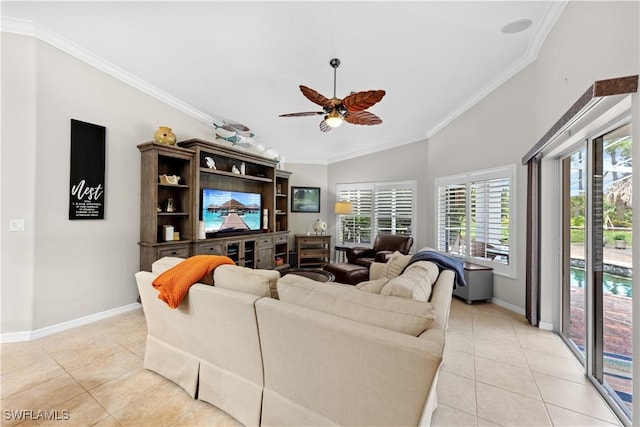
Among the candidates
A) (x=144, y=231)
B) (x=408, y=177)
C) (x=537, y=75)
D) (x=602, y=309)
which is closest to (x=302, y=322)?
(x=602, y=309)

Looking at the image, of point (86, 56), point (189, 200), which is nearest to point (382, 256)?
point (189, 200)

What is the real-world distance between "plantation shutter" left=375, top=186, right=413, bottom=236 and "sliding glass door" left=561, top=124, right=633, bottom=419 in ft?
10.8

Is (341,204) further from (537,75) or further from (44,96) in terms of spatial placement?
(44,96)

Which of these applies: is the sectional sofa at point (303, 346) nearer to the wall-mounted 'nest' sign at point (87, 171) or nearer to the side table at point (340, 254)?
the wall-mounted 'nest' sign at point (87, 171)

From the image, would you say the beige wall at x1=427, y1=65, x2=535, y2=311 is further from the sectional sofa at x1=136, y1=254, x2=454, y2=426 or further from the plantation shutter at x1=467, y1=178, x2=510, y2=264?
the sectional sofa at x1=136, y1=254, x2=454, y2=426

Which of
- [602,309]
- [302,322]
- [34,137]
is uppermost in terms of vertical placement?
[34,137]

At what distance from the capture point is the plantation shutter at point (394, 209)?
18.9 ft

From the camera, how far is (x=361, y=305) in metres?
1.45

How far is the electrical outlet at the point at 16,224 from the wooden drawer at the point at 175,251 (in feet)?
4.05

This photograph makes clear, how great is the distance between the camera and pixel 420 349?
3.64ft

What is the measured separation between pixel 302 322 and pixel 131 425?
4.23 ft

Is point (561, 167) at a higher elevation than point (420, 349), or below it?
higher

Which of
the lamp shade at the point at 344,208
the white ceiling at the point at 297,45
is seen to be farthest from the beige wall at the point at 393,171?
the white ceiling at the point at 297,45

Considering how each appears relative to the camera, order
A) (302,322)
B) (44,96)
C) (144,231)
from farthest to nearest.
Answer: (144,231)
(44,96)
(302,322)
